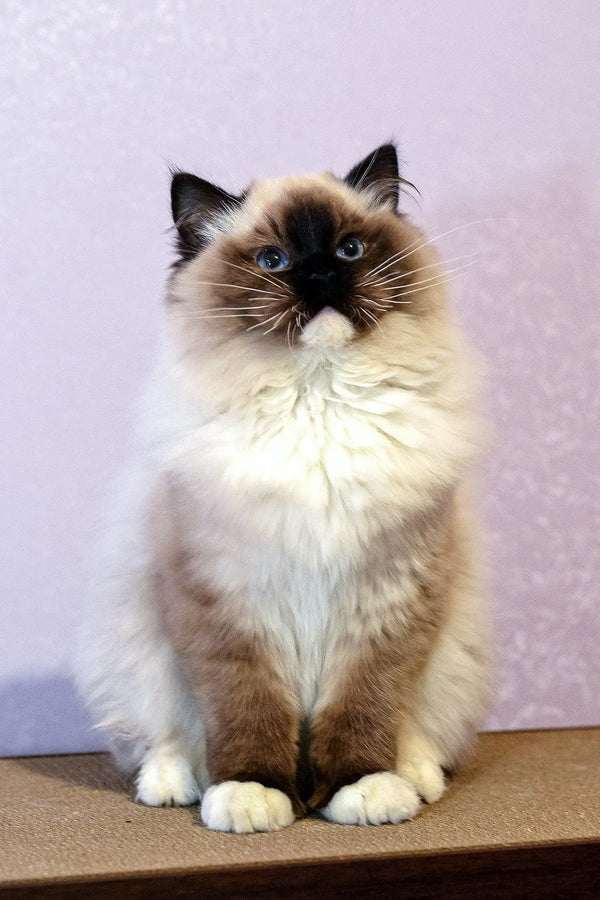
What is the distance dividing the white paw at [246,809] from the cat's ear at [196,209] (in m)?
0.84

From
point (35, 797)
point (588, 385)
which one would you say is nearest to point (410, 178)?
point (588, 385)

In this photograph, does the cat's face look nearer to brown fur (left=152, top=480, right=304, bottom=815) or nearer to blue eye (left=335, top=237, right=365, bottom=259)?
blue eye (left=335, top=237, right=365, bottom=259)

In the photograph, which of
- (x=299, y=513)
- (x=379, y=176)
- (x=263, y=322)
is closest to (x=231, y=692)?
(x=299, y=513)

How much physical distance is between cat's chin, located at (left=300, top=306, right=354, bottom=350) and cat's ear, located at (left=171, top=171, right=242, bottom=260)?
11.9 inches

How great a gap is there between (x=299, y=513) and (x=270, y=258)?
1.30 ft

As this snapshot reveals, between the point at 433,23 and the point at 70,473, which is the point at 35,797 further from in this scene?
the point at 433,23

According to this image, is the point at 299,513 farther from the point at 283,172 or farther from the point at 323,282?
the point at 283,172

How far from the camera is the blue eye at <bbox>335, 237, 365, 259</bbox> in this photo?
1.50 metres

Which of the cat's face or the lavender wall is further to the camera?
the lavender wall

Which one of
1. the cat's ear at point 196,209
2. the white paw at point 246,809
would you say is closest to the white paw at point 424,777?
the white paw at point 246,809

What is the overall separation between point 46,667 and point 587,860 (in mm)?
1313

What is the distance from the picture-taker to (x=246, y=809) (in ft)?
4.34

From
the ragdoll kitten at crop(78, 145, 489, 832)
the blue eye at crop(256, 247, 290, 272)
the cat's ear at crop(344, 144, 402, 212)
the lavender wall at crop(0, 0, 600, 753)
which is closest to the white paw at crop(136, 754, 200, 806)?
the ragdoll kitten at crop(78, 145, 489, 832)

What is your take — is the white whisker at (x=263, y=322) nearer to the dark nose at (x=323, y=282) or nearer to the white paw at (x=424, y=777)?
the dark nose at (x=323, y=282)
